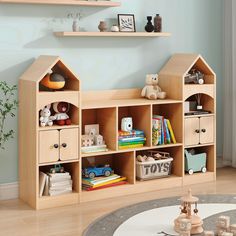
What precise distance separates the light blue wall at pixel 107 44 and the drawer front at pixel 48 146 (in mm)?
373

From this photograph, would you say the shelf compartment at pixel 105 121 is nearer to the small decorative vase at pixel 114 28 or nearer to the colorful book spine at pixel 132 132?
the colorful book spine at pixel 132 132

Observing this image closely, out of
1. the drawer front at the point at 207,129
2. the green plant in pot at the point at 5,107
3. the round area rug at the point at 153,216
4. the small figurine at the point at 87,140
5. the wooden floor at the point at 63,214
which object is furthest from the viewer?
the drawer front at the point at 207,129

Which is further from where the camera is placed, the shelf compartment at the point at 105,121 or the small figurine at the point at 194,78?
the small figurine at the point at 194,78

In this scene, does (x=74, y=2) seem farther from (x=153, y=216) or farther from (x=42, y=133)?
(x=153, y=216)

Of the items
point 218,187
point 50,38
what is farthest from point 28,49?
point 218,187

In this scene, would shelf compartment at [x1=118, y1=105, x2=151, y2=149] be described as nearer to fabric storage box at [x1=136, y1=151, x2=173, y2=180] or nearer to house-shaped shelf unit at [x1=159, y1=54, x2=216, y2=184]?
Result: fabric storage box at [x1=136, y1=151, x2=173, y2=180]

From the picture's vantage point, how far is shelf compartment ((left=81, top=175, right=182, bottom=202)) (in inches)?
161

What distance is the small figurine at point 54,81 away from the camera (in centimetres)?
393

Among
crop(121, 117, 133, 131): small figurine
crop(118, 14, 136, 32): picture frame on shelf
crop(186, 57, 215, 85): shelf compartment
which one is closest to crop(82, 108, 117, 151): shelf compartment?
crop(121, 117, 133, 131): small figurine

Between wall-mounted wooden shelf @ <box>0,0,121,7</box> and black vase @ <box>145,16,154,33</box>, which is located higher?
wall-mounted wooden shelf @ <box>0,0,121,7</box>

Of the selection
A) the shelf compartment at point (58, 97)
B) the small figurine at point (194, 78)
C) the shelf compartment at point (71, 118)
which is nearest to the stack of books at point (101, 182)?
the shelf compartment at point (71, 118)

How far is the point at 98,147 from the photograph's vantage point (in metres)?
4.19

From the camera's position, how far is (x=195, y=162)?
464 cm

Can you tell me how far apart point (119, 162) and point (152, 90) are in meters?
0.64
